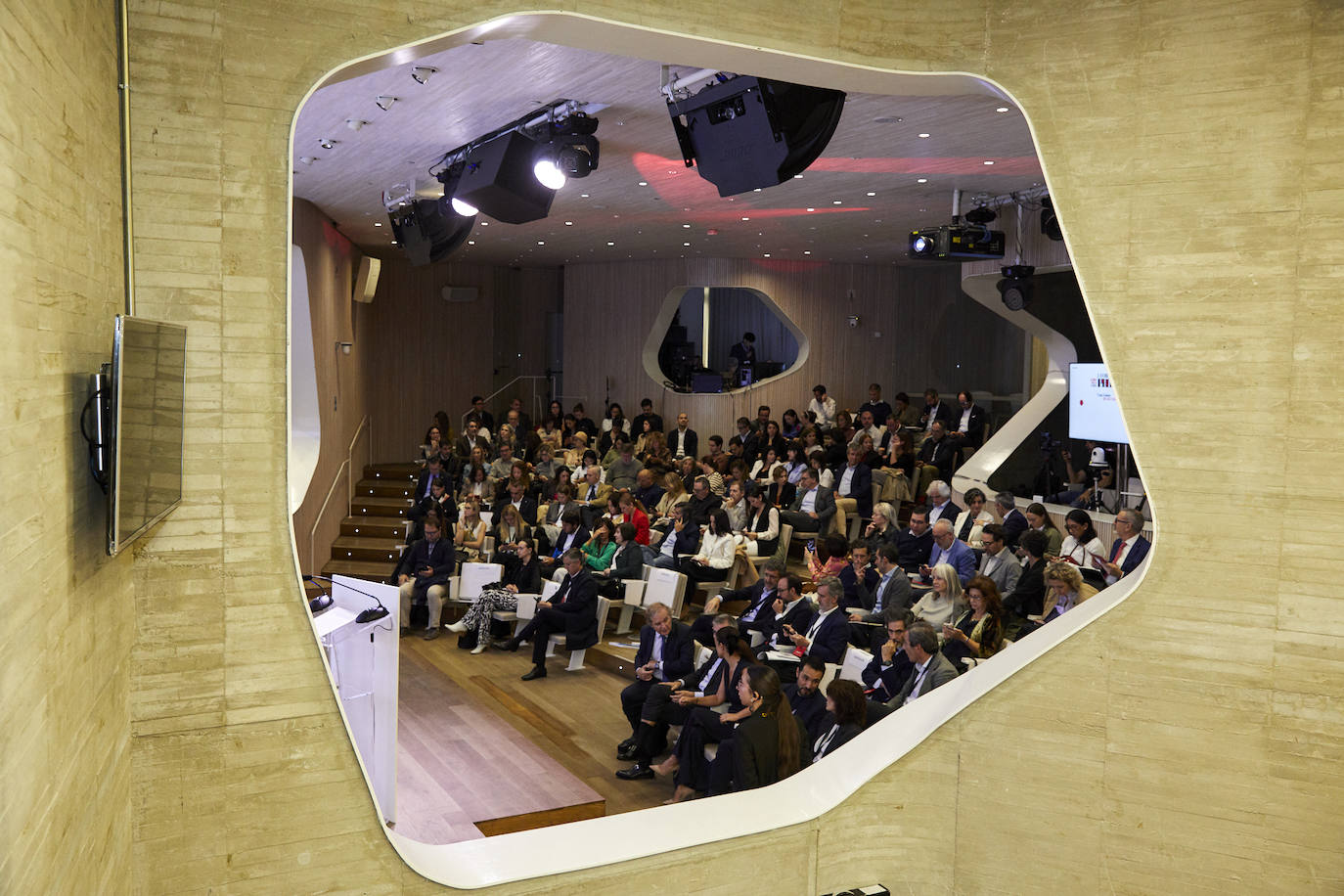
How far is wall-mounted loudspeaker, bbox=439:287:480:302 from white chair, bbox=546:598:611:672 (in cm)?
860

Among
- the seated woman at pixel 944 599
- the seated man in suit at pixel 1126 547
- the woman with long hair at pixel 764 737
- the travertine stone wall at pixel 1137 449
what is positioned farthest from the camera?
the seated man in suit at pixel 1126 547

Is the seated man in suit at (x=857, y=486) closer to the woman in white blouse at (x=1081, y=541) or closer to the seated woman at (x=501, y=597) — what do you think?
the woman in white blouse at (x=1081, y=541)

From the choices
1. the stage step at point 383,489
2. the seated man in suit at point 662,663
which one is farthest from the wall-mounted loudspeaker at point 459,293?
the seated man in suit at point 662,663

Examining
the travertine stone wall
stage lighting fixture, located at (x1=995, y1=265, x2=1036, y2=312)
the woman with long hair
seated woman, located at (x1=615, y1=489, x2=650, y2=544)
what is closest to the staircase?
seated woman, located at (x1=615, y1=489, x2=650, y2=544)

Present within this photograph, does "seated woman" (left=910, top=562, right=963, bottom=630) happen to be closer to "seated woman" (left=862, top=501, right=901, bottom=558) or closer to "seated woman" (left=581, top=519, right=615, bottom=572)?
"seated woman" (left=862, top=501, right=901, bottom=558)

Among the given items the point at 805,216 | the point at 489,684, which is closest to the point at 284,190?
the point at 489,684

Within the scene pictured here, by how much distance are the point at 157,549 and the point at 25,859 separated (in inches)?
46.0

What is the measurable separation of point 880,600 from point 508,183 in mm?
3585

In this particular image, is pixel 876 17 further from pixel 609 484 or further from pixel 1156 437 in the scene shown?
pixel 609 484

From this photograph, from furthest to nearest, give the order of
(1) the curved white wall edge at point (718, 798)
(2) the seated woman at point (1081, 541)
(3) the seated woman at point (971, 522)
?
(3) the seated woman at point (971, 522), (2) the seated woman at point (1081, 541), (1) the curved white wall edge at point (718, 798)

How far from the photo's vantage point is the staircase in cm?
1123

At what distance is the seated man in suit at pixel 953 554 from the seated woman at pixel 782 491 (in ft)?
8.64

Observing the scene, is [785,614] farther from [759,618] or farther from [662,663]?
[662,663]

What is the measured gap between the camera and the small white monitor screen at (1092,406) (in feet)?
30.6
